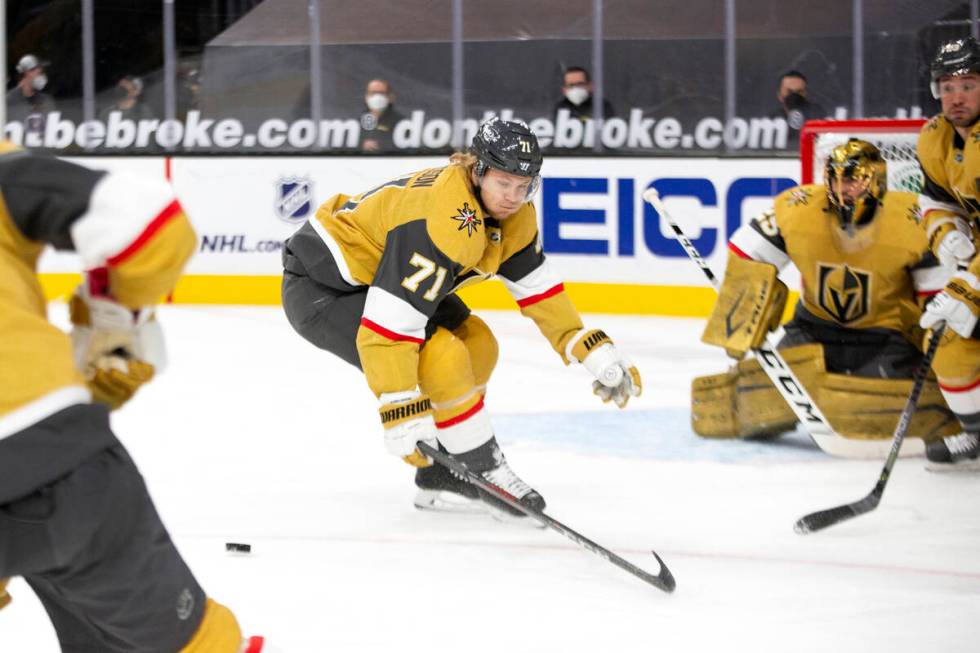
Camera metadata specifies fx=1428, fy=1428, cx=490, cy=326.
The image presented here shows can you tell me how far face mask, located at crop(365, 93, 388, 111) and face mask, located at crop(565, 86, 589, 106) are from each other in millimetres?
888

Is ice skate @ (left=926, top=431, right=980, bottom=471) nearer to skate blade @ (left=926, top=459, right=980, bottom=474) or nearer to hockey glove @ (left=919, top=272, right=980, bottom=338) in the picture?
skate blade @ (left=926, top=459, right=980, bottom=474)

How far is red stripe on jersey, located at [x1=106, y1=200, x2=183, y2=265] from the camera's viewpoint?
4.95 feet

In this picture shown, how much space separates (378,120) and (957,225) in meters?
3.60

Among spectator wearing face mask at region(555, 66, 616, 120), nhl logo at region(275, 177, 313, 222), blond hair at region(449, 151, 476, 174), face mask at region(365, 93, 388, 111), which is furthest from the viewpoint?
face mask at region(365, 93, 388, 111)

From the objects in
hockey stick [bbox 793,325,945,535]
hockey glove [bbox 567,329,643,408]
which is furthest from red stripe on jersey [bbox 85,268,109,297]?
hockey stick [bbox 793,325,945,535]

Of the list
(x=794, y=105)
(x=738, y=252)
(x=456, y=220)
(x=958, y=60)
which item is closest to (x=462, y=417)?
(x=456, y=220)

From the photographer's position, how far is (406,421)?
2855mm

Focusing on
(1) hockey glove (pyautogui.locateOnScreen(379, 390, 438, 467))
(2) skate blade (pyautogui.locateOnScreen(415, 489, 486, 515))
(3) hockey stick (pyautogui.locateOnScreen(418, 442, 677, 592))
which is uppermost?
(1) hockey glove (pyautogui.locateOnScreen(379, 390, 438, 467))

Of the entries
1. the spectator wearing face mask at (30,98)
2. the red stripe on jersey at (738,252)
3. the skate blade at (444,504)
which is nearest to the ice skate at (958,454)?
the red stripe on jersey at (738,252)

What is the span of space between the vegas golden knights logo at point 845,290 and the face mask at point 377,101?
3.38m

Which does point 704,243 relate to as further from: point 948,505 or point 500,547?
point 500,547

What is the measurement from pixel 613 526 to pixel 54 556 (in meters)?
1.82

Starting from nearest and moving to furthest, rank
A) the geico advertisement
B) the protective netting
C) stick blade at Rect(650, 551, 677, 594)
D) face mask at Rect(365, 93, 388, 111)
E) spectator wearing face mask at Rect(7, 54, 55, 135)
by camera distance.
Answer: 1. stick blade at Rect(650, 551, 677, 594)
2. the protective netting
3. the geico advertisement
4. face mask at Rect(365, 93, 388, 111)
5. spectator wearing face mask at Rect(7, 54, 55, 135)

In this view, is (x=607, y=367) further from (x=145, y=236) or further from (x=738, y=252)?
(x=145, y=236)
